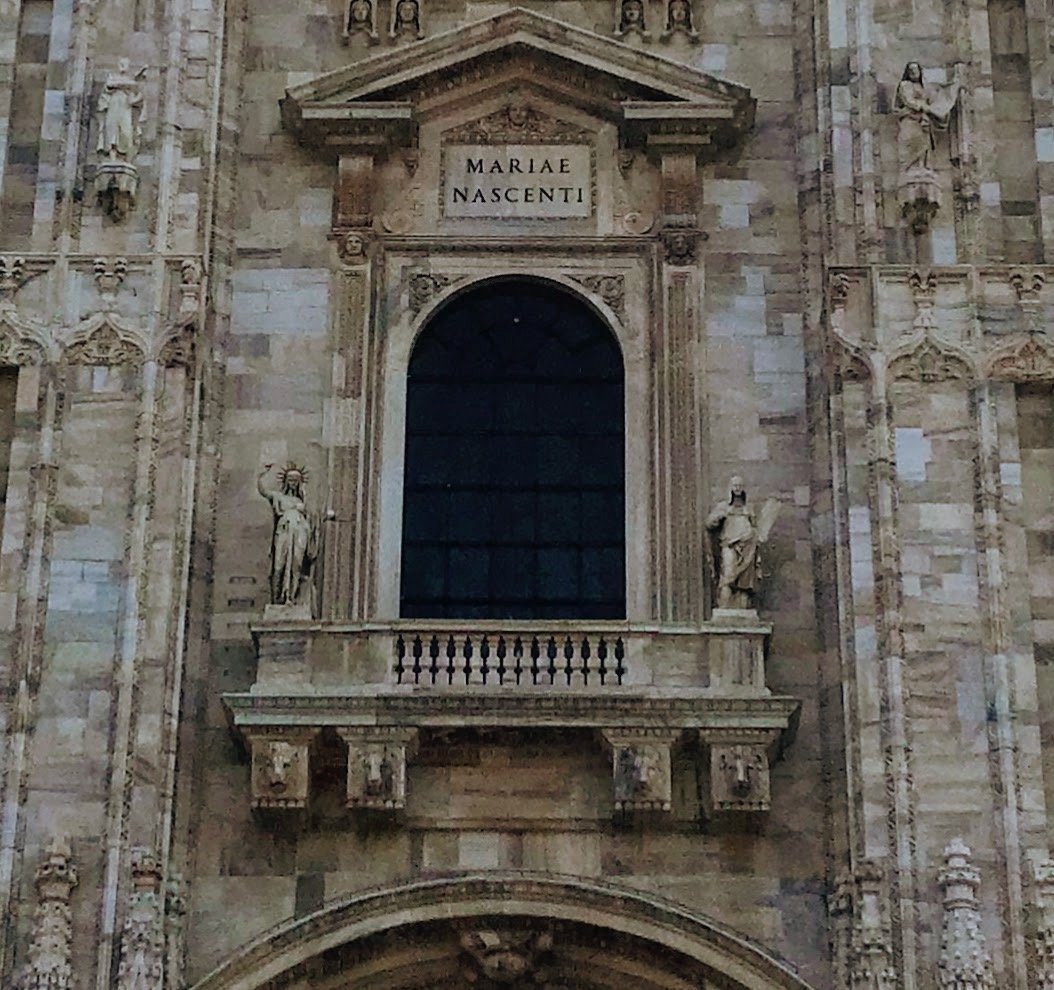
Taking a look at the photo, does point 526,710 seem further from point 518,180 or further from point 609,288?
point 518,180

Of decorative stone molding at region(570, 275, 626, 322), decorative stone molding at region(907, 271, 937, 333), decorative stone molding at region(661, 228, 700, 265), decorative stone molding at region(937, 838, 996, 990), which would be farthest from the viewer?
decorative stone molding at region(661, 228, 700, 265)

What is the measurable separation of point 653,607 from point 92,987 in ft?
18.1

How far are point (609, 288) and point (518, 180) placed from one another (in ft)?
4.53

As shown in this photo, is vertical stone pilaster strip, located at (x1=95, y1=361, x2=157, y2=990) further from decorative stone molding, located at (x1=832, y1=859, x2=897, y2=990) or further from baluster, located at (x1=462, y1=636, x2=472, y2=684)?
decorative stone molding, located at (x1=832, y1=859, x2=897, y2=990)

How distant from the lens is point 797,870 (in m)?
22.7

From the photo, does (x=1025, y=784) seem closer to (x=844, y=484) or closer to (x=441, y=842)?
(x=844, y=484)

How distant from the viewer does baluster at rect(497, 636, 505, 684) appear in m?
22.9

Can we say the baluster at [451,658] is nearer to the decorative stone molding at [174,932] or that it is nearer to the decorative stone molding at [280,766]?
the decorative stone molding at [280,766]

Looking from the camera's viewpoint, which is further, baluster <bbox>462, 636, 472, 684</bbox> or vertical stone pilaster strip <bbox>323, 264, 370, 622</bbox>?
vertical stone pilaster strip <bbox>323, 264, 370, 622</bbox>

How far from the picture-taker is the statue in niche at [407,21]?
26.2m

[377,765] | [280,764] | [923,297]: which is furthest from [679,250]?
[280,764]

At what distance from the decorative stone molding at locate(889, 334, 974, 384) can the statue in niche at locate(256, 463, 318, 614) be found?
504 centimetres

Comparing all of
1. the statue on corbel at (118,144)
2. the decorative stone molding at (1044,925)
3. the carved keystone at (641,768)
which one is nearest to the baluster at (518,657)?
the carved keystone at (641,768)

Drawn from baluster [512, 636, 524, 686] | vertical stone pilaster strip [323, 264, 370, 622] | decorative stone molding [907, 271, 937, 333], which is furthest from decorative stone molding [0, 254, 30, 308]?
decorative stone molding [907, 271, 937, 333]
